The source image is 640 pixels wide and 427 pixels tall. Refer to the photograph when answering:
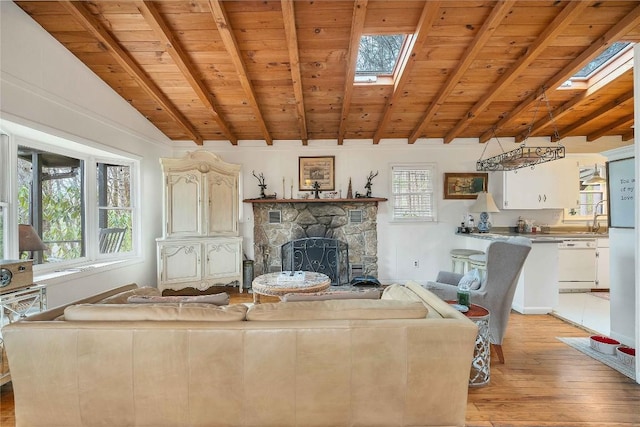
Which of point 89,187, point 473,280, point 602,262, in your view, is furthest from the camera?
point 602,262

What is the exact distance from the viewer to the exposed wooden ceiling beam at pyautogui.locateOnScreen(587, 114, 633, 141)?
458 centimetres

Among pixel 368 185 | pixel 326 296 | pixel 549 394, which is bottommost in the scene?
pixel 549 394

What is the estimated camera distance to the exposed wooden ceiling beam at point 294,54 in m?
2.62

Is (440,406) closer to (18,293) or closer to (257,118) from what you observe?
(18,293)

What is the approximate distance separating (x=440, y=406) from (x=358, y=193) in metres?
3.94

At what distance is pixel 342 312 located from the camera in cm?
160

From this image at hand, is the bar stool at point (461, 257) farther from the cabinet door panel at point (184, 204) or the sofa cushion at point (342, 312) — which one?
the cabinet door panel at point (184, 204)

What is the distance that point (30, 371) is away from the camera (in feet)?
4.92

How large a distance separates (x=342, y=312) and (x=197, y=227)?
350 cm

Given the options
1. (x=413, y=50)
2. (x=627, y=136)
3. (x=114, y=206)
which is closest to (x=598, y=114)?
(x=627, y=136)

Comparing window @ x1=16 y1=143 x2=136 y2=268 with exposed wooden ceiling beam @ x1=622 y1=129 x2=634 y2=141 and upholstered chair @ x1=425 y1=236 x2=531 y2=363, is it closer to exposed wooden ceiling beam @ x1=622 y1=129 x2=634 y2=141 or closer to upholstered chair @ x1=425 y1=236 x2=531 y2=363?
upholstered chair @ x1=425 y1=236 x2=531 y2=363

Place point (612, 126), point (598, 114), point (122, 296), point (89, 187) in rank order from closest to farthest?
point (122, 296) < point (89, 187) < point (598, 114) < point (612, 126)

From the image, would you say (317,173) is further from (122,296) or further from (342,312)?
(342,312)

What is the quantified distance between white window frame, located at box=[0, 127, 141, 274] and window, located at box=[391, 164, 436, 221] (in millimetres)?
4149
